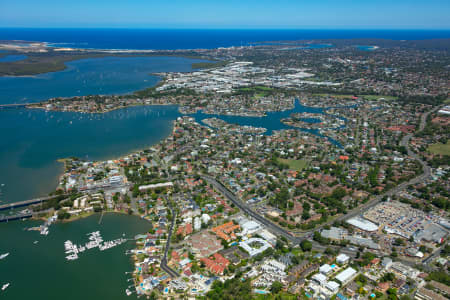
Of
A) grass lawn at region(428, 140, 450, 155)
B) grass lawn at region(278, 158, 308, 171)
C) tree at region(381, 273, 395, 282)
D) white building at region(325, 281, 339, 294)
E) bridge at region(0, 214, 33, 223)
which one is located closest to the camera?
white building at region(325, 281, 339, 294)

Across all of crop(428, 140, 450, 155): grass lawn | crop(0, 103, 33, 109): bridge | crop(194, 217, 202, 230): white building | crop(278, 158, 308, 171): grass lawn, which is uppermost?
crop(0, 103, 33, 109): bridge

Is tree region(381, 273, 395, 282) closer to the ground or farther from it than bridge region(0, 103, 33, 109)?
closer to the ground

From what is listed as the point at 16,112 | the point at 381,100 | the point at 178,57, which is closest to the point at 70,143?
the point at 16,112

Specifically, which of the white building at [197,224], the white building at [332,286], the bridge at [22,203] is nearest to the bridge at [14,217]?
the bridge at [22,203]

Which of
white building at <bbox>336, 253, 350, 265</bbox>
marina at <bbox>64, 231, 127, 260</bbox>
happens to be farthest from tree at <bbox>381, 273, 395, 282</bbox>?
→ marina at <bbox>64, 231, 127, 260</bbox>

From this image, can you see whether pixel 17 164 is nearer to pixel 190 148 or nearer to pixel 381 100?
pixel 190 148

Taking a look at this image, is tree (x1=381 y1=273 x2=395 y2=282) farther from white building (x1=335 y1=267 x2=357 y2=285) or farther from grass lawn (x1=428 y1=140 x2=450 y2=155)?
grass lawn (x1=428 y1=140 x2=450 y2=155)

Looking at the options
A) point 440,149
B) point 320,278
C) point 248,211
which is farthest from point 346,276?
point 440,149
